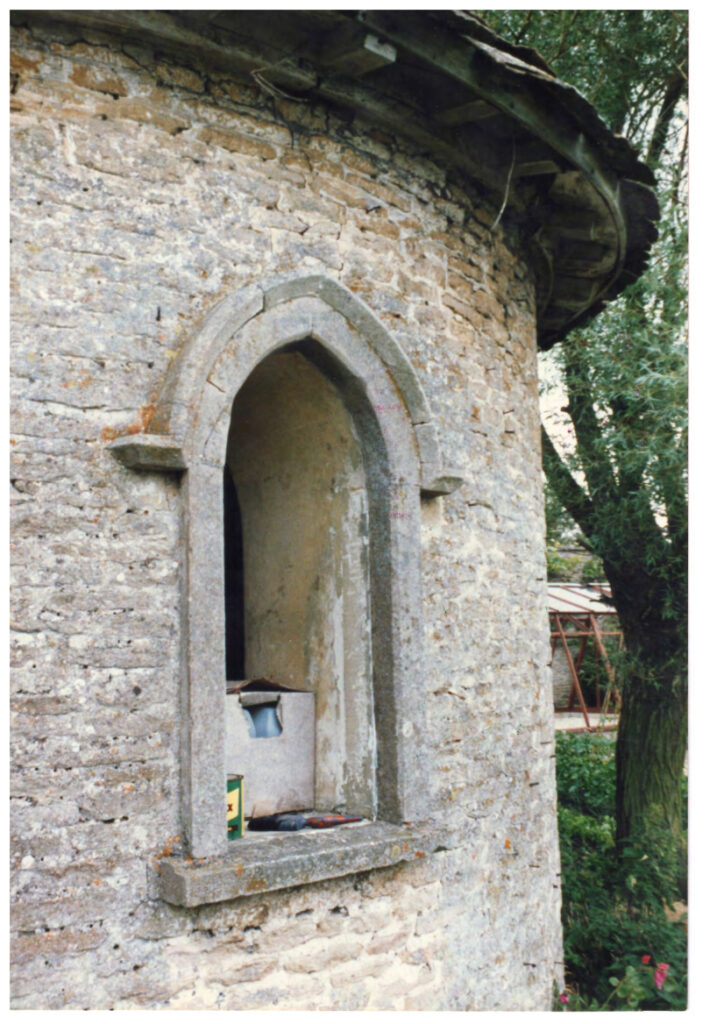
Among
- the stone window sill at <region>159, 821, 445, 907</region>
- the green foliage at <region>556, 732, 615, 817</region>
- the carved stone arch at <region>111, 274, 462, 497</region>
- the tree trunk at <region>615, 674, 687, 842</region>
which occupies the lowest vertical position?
the green foliage at <region>556, 732, 615, 817</region>

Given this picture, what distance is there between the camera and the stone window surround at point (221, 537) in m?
3.10

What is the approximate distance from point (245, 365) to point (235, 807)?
5.55ft

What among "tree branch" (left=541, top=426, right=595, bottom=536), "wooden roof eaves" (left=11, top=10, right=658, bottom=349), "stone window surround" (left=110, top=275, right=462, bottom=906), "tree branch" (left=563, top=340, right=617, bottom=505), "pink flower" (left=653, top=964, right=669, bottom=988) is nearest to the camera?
"stone window surround" (left=110, top=275, right=462, bottom=906)

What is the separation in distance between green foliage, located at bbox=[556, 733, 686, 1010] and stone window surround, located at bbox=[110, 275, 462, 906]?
2026mm

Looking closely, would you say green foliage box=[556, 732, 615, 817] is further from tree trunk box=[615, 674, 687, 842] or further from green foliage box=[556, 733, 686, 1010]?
tree trunk box=[615, 674, 687, 842]

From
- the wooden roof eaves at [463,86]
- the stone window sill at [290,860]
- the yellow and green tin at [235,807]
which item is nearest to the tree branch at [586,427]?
the wooden roof eaves at [463,86]

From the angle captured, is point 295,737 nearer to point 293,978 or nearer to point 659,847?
point 293,978

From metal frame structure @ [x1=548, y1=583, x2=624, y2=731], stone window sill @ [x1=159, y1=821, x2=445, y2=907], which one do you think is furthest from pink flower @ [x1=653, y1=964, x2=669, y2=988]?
metal frame structure @ [x1=548, y1=583, x2=624, y2=731]

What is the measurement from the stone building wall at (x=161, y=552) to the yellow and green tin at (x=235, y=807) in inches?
11.3

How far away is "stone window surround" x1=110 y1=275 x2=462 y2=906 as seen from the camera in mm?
3098

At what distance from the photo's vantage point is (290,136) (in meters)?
3.72

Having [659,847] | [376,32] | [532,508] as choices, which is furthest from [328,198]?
[659,847]

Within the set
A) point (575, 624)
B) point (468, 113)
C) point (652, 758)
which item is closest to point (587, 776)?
point (652, 758)

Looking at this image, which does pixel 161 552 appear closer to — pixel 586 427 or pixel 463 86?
pixel 463 86
